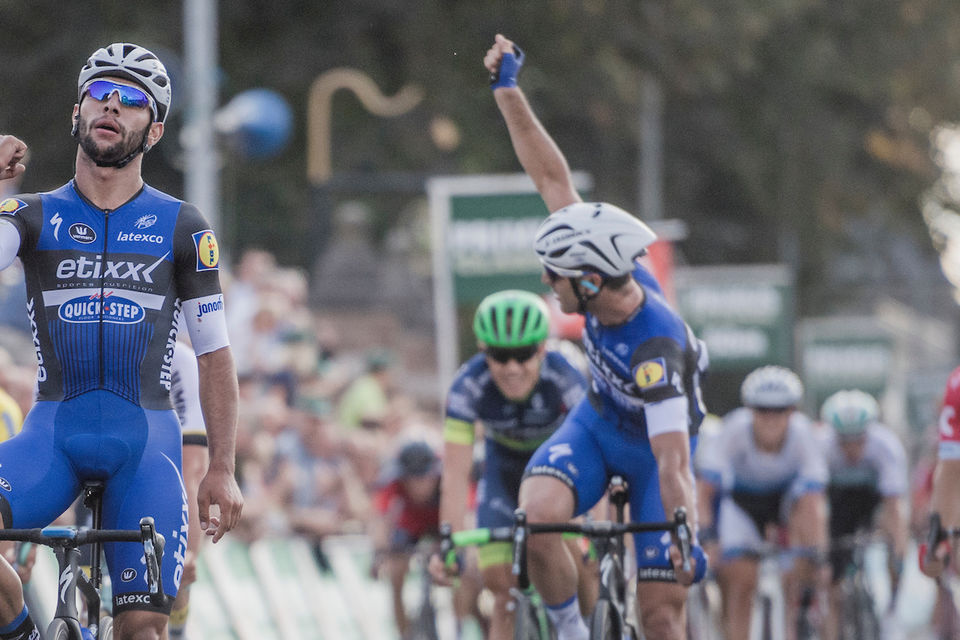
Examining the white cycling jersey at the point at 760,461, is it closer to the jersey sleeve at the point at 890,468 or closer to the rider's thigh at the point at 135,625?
the jersey sleeve at the point at 890,468

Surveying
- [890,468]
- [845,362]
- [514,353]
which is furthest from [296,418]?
[845,362]

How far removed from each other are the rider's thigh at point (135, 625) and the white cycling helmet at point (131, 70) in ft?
5.54

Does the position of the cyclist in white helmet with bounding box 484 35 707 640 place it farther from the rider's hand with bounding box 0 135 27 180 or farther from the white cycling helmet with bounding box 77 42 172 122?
the rider's hand with bounding box 0 135 27 180

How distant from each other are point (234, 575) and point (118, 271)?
7.78m

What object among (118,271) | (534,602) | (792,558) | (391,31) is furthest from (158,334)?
(391,31)

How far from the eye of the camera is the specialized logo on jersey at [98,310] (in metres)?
6.61

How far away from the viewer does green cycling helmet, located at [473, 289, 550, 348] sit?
33.0 ft

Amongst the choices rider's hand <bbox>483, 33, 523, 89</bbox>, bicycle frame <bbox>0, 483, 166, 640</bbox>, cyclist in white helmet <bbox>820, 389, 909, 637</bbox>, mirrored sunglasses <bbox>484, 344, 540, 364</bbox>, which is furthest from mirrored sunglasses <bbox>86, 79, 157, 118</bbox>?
cyclist in white helmet <bbox>820, 389, 909, 637</bbox>

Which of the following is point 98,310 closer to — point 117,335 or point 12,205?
point 117,335

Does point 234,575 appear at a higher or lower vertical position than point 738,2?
lower

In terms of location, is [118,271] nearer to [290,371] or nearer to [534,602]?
[534,602]

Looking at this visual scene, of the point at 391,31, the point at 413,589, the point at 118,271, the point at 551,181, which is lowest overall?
the point at 413,589

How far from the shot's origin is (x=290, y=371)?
16.7 metres

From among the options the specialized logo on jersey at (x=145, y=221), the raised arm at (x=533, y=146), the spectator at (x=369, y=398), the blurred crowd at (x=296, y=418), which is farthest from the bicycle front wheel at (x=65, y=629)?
the spectator at (x=369, y=398)
